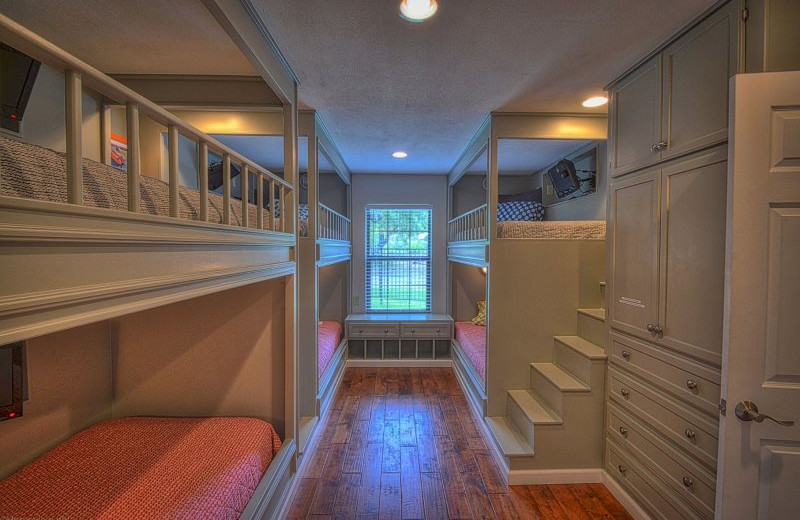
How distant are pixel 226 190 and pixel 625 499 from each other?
2676 millimetres

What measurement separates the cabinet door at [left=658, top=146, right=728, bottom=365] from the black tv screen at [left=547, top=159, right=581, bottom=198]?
169 centimetres

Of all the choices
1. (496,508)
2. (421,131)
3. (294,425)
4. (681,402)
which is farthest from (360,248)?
(681,402)

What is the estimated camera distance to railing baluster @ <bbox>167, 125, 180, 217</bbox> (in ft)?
3.20

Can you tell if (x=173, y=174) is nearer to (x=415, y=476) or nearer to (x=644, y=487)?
(x=415, y=476)

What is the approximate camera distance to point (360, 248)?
4699 mm

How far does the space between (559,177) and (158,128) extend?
3522 mm

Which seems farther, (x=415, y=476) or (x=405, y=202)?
(x=405, y=202)

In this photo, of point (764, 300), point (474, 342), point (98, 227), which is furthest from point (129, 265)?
point (474, 342)

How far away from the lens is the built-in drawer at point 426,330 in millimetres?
4327

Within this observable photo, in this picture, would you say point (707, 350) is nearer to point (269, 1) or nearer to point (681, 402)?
point (681, 402)

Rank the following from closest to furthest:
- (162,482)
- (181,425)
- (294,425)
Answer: (162,482) → (181,425) → (294,425)

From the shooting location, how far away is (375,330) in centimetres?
434

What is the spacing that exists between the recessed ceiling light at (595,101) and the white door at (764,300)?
1242 millimetres

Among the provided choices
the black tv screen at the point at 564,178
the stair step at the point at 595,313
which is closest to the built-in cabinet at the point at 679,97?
the stair step at the point at 595,313
